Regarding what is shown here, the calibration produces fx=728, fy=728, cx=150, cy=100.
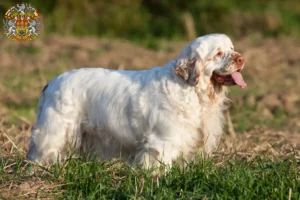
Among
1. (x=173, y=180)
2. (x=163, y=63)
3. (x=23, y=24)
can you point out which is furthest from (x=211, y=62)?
(x=163, y=63)

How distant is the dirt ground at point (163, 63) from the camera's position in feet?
27.2

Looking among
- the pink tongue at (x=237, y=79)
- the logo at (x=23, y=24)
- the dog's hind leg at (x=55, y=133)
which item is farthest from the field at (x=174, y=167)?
the logo at (x=23, y=24)

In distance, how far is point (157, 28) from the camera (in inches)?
803

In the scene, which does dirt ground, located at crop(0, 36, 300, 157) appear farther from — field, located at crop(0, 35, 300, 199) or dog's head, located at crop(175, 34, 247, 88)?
dog's head, located at crop(175, 34, 247, 88)

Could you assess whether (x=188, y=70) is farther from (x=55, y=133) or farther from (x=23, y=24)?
(x=23, y=24)

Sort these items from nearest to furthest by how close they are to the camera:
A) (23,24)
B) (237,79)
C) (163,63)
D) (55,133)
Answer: (237,79) → (55,133) → (23,24) → (163,63)

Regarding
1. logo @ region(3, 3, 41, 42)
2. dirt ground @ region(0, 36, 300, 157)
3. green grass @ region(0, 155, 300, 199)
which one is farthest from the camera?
dirt ground @ region(0, 36, 300, 157)

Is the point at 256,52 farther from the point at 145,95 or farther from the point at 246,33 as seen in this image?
the point at 145,95

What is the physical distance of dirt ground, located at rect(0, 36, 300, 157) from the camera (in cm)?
830

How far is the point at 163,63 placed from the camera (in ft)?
48.4

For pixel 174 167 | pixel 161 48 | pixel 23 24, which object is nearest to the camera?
pixel 174 167

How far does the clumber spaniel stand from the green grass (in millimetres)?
459

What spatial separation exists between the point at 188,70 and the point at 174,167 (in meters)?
0.94

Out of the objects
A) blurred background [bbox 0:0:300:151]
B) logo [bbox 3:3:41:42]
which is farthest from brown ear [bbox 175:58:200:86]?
logo [bbox 3:3:41:42]
